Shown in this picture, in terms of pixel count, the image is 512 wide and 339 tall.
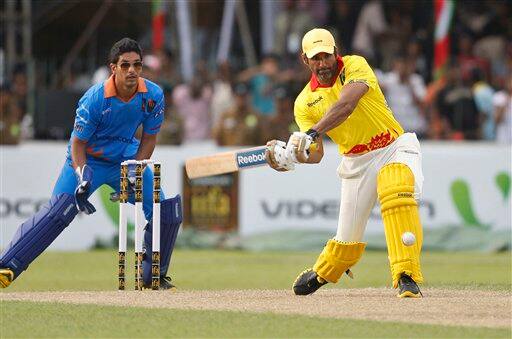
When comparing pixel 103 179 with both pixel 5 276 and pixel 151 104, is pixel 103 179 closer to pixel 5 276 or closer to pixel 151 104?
pixel 151 104

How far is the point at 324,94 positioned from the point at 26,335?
11.1 feet

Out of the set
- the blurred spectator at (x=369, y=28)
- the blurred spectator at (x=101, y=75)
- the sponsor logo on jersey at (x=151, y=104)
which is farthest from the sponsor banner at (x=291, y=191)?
the sponsor logo on jersey at (x=151, y=104)

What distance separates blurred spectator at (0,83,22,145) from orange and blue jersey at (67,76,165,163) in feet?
25.9

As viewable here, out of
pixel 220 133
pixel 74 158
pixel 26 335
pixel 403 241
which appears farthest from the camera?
pixel 220 133

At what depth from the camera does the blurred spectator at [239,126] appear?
19797mm

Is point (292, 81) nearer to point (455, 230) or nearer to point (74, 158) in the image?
point (455, 230)

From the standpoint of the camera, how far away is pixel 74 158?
11.7 metres

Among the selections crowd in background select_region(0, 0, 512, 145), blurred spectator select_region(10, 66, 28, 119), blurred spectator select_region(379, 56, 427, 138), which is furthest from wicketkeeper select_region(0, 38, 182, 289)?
blurred spectator select_region(10, 66, 28, 119)

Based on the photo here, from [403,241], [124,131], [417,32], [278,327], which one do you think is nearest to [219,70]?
[417,32]

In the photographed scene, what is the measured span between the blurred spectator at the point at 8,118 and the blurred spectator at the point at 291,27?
13.8 feet

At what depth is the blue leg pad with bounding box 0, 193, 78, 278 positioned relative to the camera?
11766 millimetres

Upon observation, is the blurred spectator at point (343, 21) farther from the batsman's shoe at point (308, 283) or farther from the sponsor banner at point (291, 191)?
the batsman's shoe at point (308, 283)

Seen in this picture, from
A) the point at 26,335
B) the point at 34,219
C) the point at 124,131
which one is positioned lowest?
the point at 26,335

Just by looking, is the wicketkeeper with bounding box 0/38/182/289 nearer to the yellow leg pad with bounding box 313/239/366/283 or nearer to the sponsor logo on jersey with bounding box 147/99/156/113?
the sponsor logo on jersey with bounding box 147/99/156/113
